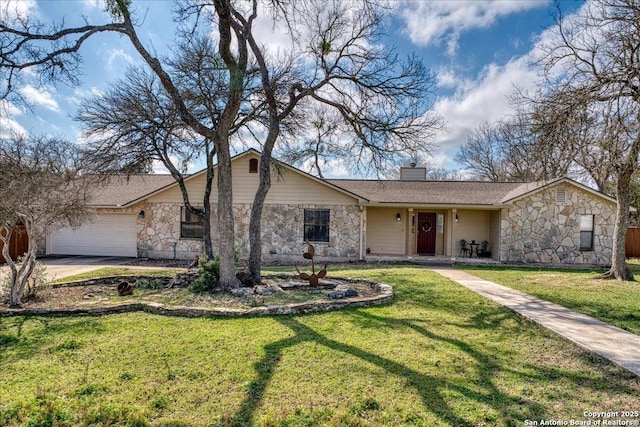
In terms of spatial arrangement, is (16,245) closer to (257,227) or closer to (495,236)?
(257,227)

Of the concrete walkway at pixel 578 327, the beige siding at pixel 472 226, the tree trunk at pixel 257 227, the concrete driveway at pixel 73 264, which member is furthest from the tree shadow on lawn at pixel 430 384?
the beige siding at pixel 472 226

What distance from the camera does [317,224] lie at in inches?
595

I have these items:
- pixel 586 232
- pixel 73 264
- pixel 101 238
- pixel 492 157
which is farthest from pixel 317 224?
pixel 492 157

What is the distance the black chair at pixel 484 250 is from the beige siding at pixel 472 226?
218 millimetres

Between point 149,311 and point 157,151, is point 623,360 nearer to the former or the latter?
point 149,311

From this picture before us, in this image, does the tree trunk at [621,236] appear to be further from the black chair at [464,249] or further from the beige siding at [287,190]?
the beige siding at [287,190]

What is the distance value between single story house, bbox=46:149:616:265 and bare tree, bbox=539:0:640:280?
228 inches

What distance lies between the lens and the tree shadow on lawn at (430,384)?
313cm

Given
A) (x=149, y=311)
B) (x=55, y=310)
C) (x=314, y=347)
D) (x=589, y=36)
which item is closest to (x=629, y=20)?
(x=589, y=36)

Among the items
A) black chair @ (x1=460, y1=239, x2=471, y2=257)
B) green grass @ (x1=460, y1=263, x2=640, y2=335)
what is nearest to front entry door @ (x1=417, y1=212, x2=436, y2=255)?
black chair @ (x1=460, y1=239, x2=471, y2=257)

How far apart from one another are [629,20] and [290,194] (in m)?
11.3

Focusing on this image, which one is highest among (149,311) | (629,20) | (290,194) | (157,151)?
(629,20)

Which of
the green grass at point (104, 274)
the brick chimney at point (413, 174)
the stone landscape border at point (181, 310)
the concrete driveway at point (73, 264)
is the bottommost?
the concrete driveway at point (73, 264)

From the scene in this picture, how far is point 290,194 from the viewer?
15.0 meters
